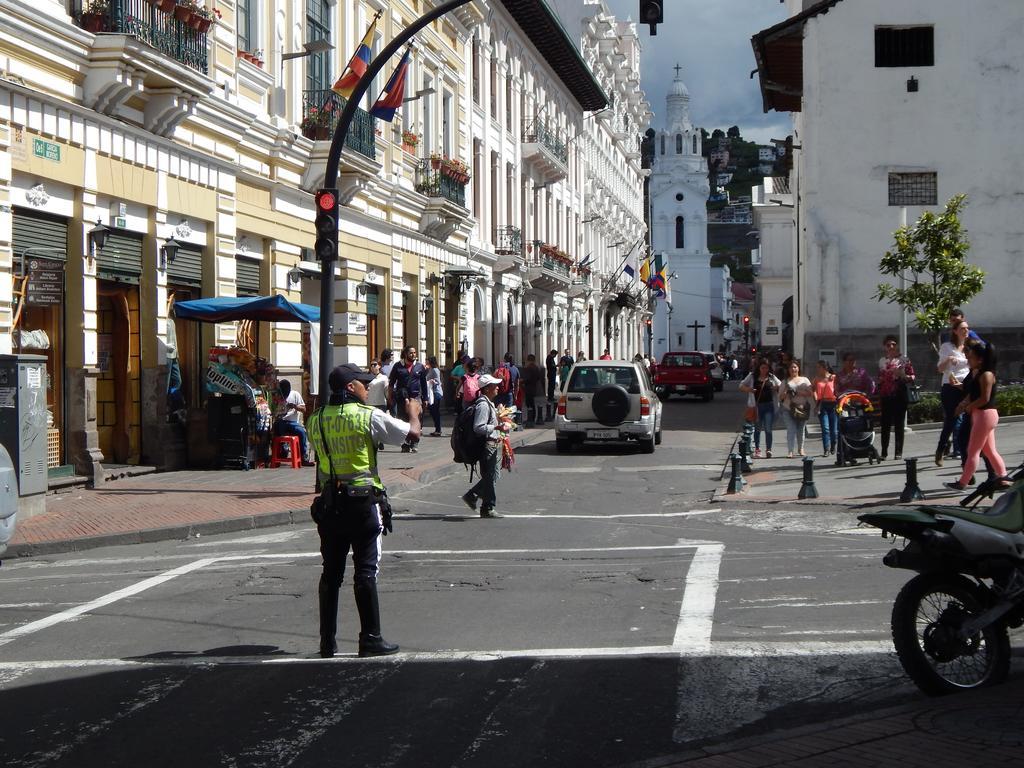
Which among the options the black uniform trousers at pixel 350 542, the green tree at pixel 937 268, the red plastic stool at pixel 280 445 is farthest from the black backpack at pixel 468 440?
the green tree at pixel 937 268

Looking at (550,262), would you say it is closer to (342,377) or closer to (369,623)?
(342,377)

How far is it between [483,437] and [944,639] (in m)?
7.99

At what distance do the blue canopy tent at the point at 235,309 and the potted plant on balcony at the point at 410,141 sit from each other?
39.4 feet

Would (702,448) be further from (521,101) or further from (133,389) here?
(521,101)

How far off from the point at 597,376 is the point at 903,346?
5.65m

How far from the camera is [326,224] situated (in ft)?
51.5

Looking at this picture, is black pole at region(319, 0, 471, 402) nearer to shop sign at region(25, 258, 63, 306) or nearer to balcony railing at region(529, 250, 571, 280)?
shop sign at region(25, 258, 63, 306)

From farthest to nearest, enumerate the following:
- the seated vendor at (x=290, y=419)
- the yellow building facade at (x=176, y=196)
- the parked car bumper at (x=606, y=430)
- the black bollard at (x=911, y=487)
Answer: the parked car bumper at (x=606, y=430), the seated vendor at (x=290, y=419), the yellow building facade at (x=176, y=196), the black bollard at (x=911, y=487)

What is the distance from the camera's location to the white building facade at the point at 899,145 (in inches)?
1188

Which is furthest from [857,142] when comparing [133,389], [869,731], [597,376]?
[869,731]

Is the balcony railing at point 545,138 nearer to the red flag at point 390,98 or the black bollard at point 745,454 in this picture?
the red flag at point 390,98

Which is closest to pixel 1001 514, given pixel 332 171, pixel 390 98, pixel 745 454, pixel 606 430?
pixel 332 171

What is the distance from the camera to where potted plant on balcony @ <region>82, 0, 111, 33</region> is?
16203mm

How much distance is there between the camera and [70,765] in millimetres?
5355
